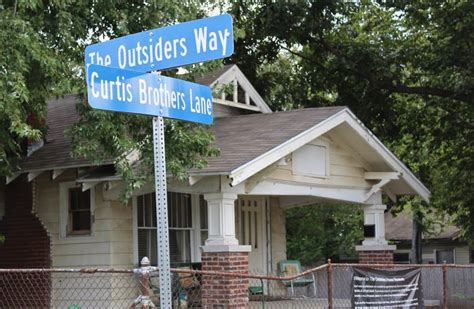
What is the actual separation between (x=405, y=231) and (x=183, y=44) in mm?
34297

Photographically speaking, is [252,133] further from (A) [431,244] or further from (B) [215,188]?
(A) [431,244]

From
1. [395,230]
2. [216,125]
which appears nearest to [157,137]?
[216,125]

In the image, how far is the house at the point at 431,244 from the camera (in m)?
37.1

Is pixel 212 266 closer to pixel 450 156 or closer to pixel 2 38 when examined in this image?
pixel 2 38

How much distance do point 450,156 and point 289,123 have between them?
8800 millimetres

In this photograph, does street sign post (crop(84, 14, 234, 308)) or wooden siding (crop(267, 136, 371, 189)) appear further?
wooden siding (crop(267, 136, 371, 189))

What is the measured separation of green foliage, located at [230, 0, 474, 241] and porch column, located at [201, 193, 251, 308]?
6620 mm

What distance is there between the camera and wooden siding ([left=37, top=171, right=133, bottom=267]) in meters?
13.5

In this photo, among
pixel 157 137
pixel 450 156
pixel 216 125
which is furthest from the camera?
pixel 450 156

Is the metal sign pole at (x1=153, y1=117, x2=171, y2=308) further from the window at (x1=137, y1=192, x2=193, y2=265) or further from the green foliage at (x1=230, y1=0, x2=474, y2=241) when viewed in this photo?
the green foliage at (x1=230, y1=0, x2=474, y2=241)

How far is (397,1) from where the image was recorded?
60.4 feet

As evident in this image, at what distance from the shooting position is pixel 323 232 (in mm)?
36719

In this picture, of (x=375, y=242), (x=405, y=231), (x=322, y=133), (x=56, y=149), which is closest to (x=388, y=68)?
(x=375, y=242)

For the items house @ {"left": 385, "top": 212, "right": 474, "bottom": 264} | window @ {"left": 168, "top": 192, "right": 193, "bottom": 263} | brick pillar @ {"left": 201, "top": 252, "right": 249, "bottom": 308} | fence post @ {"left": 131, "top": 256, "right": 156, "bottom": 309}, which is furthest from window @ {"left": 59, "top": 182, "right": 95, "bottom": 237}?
house @ {"left": 385, "top": 212, "right": 474, "bottom": 264}
